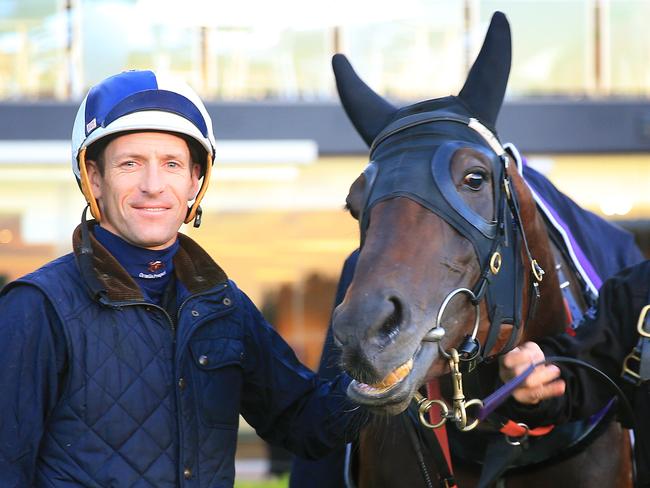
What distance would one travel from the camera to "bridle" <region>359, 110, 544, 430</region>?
2490 millimetres

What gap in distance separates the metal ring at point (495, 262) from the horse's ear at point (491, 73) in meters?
0.38

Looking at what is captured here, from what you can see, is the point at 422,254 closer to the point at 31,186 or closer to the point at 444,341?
the point at 444,341

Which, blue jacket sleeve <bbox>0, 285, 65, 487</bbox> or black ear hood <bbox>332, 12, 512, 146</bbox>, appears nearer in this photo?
blue jacket sleeve <bbox>0, 285, 65, 487</bbox>

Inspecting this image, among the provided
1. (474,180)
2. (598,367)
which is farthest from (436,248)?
(598,367)

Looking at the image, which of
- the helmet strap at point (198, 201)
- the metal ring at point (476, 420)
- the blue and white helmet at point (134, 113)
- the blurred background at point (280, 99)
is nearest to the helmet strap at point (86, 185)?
the blue and white helmet at point (134, 113)

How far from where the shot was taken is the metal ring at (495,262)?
8.39ft

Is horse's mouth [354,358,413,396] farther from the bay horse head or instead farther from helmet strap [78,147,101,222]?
helmet strap [78,147,101,222]

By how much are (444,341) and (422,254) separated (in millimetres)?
212

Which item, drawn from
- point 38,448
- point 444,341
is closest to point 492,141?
point 444,341

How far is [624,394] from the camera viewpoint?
9.30 ft

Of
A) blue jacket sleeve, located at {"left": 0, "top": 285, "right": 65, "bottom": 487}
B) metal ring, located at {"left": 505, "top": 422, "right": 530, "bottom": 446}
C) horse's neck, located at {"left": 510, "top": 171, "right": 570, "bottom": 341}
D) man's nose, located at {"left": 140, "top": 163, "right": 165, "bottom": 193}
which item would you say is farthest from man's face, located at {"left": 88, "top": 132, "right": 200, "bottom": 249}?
metal ring, located at {"left": 505, "top": 422, "right": 530, "bottom": 446}

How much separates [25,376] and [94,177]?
1.91 feet

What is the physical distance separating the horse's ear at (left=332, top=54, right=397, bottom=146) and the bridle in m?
0.12

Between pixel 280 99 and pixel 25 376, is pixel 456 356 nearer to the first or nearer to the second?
pixel 25 376
